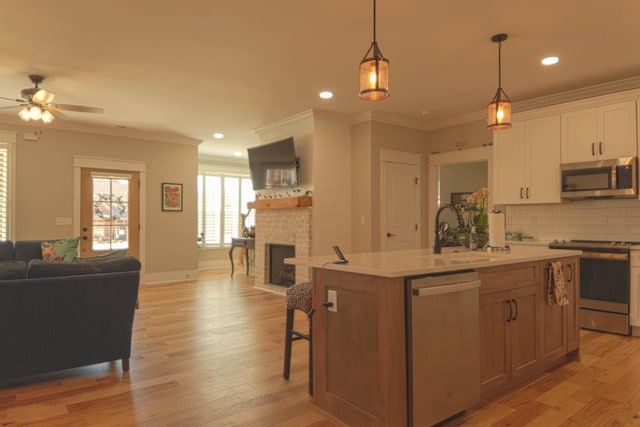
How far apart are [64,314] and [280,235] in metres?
3.85

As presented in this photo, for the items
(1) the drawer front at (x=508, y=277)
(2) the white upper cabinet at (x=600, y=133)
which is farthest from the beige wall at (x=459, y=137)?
(1) the drawer front at (x=508, y=277)

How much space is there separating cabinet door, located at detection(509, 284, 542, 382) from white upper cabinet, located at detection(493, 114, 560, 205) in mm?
2422

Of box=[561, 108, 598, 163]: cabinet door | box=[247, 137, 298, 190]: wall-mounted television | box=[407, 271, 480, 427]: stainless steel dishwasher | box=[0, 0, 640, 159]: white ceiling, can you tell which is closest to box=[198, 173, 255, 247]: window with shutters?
box=[247, 137, 298, 190]: wall-mounted television

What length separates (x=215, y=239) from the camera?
1001cm

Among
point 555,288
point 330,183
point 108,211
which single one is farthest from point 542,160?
point 108,211

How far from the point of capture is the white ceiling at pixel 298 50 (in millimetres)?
3152

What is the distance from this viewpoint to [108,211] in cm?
725

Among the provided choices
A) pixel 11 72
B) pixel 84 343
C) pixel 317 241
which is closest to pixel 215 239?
pixel 317 241

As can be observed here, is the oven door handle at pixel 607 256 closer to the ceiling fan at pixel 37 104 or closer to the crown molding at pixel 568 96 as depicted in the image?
the crown molding at pixel 568 96

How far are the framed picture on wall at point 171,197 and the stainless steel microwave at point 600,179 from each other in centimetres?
629

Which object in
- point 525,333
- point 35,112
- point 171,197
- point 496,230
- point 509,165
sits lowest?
point 525,333

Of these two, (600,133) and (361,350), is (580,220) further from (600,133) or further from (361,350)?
(361,350)

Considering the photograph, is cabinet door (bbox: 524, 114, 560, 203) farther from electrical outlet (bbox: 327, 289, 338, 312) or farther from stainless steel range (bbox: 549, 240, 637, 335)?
electrical outlet (bbox: 327, 289, 338, 312)

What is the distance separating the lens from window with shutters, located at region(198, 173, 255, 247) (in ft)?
32.3
